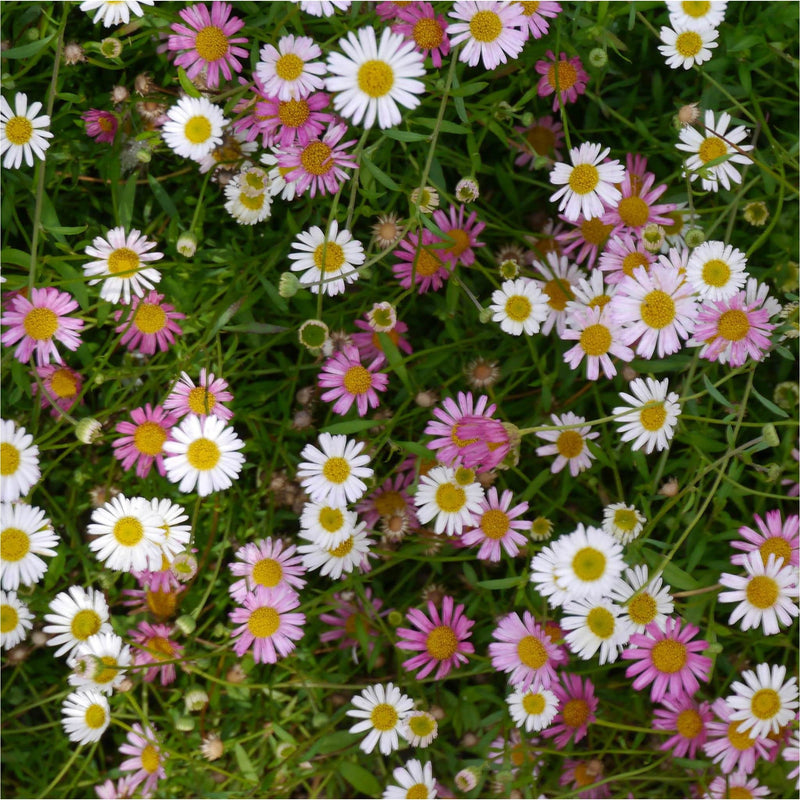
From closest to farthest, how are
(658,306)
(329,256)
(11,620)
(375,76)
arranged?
(375,76), (658,306), (329,256), (11,620)

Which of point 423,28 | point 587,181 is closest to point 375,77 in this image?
point 423,28

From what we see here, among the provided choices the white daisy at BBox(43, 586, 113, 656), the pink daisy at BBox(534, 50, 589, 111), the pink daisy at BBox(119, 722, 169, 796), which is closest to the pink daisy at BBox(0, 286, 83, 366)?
the white daisy at BBox(43, 586, 113, 656)

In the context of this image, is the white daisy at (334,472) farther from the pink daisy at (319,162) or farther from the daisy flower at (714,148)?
the daisy flower at (714,148)

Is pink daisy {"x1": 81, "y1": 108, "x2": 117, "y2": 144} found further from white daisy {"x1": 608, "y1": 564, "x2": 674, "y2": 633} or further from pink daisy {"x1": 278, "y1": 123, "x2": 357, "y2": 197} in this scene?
white daisy {"x1": 608, "y1": 564, "x2": 674, "y2": 633}

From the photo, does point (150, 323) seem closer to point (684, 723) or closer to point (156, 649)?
point (156, 649)

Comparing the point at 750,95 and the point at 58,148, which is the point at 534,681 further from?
the point at 58,148

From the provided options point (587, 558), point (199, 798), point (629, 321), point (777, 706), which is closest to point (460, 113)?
point (629, 321)
